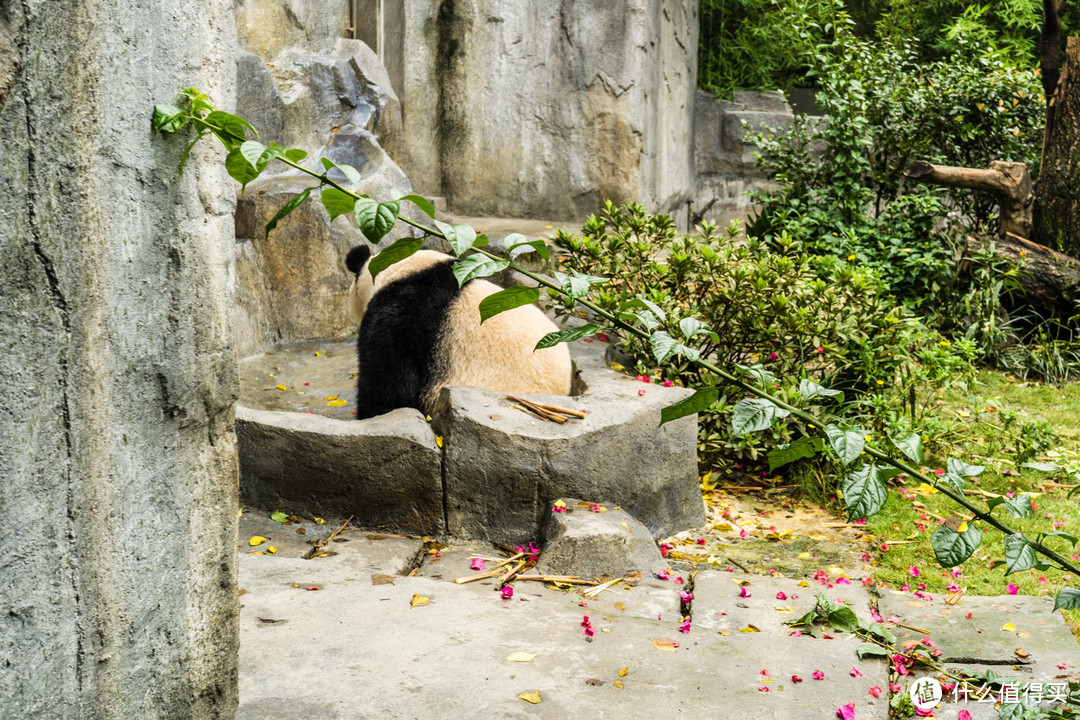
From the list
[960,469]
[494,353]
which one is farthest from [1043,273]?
[960,469]

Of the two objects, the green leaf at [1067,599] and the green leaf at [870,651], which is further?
the green leaf at [870,651]

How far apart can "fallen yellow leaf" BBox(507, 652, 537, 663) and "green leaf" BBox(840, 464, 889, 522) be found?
1171 mm

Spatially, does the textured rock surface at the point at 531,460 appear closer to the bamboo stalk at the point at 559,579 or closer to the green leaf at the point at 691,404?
the bamboo stalk at the point at 559,579

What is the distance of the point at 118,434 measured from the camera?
1.42 meters

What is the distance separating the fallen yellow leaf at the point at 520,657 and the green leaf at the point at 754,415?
116 centimetres

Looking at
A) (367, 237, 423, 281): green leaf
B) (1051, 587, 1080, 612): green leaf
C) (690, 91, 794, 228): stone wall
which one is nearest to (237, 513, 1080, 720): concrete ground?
(1051, 587, 1080, 612): green leaf

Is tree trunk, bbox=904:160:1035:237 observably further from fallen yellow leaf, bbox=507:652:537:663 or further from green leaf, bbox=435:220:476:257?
green leaf, bbox=435:220:476:257

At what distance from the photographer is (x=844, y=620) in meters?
2.73

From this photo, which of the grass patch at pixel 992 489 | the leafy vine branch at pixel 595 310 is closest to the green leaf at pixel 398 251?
the leafy vine branch at pixel 595 310

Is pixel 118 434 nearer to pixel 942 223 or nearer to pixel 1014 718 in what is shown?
pixel 1014 718

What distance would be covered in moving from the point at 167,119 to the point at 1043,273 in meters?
6.80

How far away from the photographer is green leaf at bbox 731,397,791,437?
1.39 metres

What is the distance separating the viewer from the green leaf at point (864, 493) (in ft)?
4.58

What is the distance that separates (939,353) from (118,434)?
4258 millimetres
